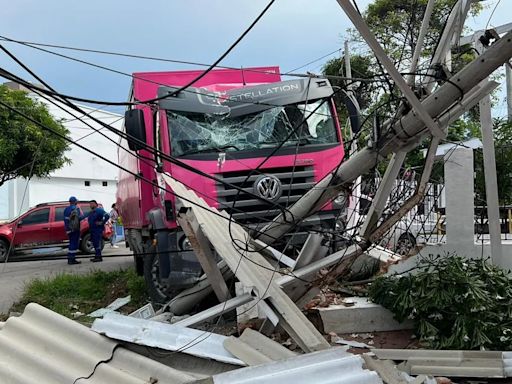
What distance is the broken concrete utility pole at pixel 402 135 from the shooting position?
3580 mm

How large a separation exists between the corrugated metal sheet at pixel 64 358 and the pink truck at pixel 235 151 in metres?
1.87

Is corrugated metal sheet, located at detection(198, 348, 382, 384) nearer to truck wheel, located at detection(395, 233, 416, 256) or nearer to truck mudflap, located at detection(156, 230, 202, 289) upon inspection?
truck mudflap, located at detection(156, 230, 202, 289)

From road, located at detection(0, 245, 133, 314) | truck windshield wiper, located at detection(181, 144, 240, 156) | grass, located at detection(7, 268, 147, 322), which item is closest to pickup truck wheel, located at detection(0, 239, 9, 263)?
road, located at detection(0, 245, 133, 314)

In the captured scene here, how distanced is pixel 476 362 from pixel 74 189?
1100 inches

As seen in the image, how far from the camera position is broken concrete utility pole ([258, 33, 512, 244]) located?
358cm

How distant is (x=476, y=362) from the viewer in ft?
13.5

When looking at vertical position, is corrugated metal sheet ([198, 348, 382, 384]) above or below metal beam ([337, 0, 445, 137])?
below

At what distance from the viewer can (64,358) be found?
4.04 m

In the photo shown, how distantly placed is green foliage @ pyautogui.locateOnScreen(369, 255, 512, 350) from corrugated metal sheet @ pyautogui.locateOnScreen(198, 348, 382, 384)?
1.71m

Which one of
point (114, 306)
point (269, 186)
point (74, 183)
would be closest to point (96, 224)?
point (114, 306)

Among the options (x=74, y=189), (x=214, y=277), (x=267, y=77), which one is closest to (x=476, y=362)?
(x=214, y=277)

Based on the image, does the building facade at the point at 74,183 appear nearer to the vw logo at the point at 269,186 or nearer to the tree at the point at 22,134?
the tree at the point at 22,134

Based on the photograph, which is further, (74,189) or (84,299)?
(74,189)

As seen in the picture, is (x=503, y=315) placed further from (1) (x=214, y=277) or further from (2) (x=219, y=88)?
(2) (x=219, y=88)
